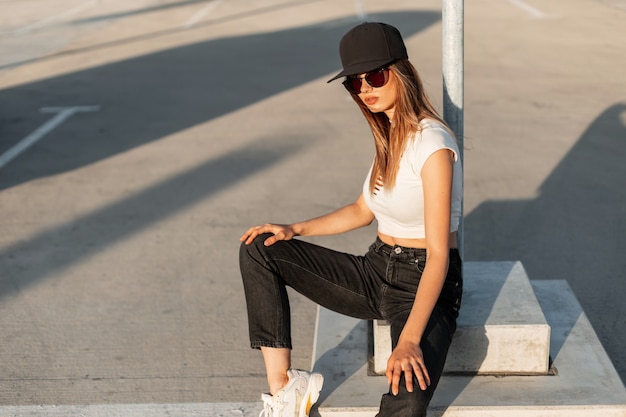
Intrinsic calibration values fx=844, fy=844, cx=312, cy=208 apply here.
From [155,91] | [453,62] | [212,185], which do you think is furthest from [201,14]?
[453,62]

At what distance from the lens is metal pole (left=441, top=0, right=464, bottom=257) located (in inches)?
128

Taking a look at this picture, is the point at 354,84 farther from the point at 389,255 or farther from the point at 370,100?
the point at 389,255

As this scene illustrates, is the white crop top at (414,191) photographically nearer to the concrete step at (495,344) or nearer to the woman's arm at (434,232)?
the woman's arm at (434,232)

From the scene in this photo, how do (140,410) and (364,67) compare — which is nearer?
(364,67)

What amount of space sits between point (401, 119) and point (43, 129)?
5836 millimetres

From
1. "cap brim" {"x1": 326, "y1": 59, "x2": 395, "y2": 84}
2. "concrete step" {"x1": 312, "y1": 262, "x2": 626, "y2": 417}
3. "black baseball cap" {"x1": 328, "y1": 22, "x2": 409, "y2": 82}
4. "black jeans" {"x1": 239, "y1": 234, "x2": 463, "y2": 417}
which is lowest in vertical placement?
"concrete step" {"x1": 312, "y1": 262, "x2": 626, "y2": 417}

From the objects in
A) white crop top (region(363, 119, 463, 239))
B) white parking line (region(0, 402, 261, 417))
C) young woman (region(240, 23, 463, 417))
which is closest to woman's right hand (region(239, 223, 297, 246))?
young woman (region(240, 23, 463, 417))

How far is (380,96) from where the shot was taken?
9.68 feet

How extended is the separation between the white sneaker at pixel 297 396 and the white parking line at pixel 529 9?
12.7 metres

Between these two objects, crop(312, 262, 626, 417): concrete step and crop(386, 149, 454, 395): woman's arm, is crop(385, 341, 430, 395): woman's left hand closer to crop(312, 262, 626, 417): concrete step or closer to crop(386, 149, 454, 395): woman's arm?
crop(386, 149, 454, 395): woman's arm

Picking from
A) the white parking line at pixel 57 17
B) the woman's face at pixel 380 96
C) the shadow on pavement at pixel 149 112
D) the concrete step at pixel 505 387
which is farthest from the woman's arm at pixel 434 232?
the white parking line at pixel 57 17

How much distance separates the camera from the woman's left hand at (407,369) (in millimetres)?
2545

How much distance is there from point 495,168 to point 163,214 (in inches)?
100

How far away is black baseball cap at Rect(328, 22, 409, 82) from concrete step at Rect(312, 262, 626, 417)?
1.12 meters
